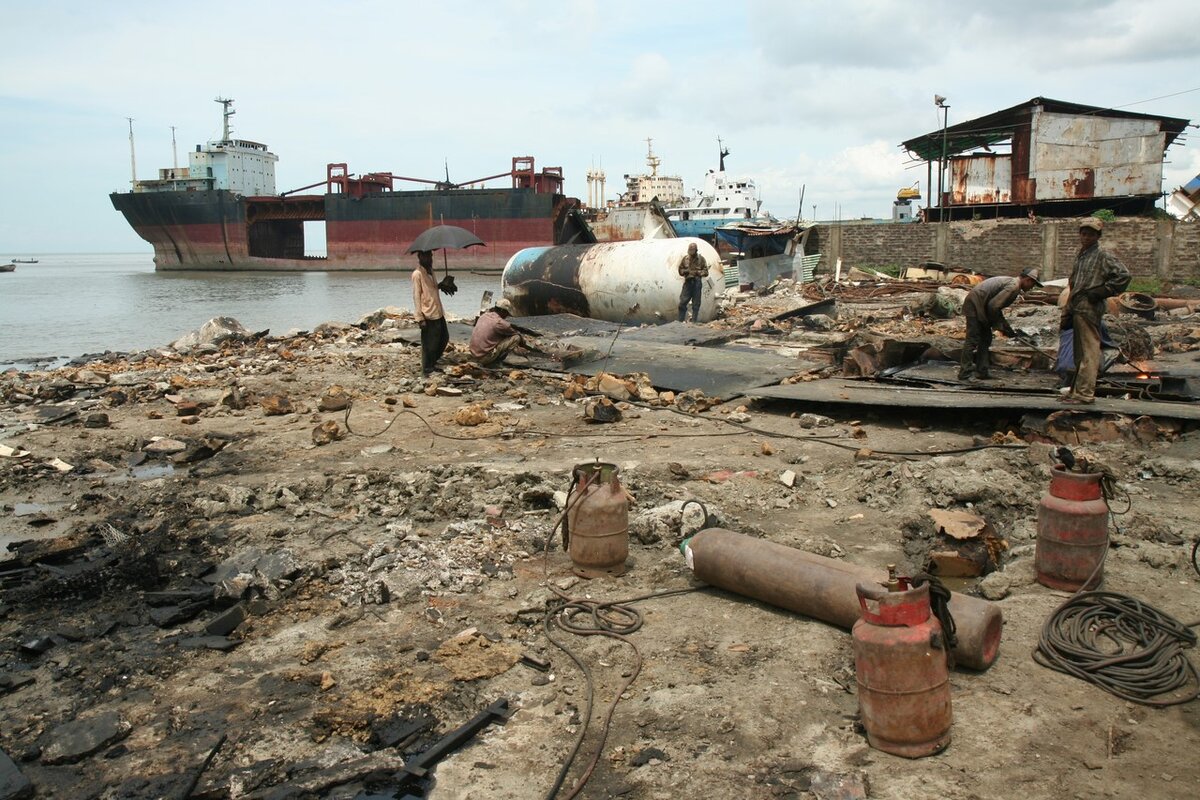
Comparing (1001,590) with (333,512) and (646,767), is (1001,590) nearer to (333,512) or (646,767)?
(646,767)

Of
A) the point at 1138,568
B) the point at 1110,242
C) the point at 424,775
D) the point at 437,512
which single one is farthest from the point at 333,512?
the point at 1110,242

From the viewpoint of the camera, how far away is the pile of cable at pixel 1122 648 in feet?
9.35

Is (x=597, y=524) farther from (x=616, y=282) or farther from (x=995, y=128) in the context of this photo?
(x=995, y=128)

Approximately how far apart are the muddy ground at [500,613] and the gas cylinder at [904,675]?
86mm

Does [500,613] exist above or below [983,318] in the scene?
below

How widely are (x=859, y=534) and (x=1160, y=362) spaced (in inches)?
209

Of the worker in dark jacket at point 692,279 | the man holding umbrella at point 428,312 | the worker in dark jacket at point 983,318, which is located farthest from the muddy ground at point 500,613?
the worker in dark jacket at point 692,279

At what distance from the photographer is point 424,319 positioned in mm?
9359

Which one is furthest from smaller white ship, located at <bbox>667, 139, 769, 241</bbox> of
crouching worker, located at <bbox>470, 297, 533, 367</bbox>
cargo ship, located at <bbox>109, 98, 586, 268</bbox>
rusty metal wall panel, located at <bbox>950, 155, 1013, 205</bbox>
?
crouching worker, located at <bbox>470, 297, 533, 367</bbox>

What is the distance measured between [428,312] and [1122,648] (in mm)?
7477

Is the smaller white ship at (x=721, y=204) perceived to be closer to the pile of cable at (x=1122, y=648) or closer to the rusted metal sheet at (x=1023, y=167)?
the rusted metal sheet at (x=1023, y=167)

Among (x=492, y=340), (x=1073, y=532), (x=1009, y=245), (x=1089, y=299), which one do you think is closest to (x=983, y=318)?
(x=1089, y=299)

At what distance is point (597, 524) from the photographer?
13.1 ft

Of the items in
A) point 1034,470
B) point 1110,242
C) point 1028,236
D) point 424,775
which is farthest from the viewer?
point 1028,236
